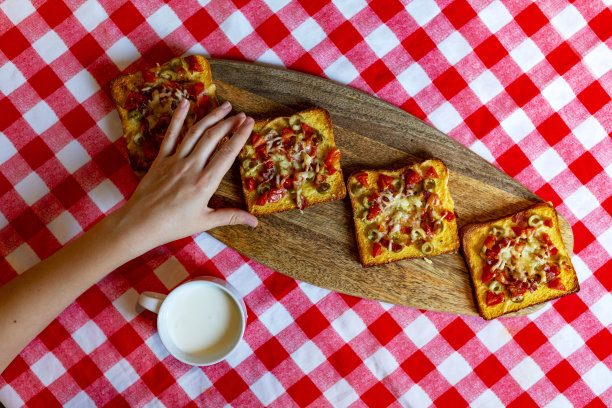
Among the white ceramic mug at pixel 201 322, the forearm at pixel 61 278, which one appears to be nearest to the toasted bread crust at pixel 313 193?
the white ceramic mug at pixel 201 322

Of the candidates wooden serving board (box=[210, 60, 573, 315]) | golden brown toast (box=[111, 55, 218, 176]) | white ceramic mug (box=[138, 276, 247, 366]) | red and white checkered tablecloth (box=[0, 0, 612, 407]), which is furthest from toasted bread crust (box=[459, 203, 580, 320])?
golden brown toast (box=[111, 55, 218, 176])

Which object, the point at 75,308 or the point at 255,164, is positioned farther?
the point at 75,308

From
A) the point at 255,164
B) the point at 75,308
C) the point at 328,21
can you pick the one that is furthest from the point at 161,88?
the point at 75,308

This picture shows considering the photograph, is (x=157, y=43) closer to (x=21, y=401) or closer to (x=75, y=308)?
(x=75, y=308)

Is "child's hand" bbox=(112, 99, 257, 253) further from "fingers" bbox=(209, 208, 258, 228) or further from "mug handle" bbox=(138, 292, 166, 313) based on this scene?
"mug handle" bbox=(138, 292, 166, 313)

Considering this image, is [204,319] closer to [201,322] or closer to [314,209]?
[201,322]

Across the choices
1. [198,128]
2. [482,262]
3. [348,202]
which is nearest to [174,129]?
[198,128]
